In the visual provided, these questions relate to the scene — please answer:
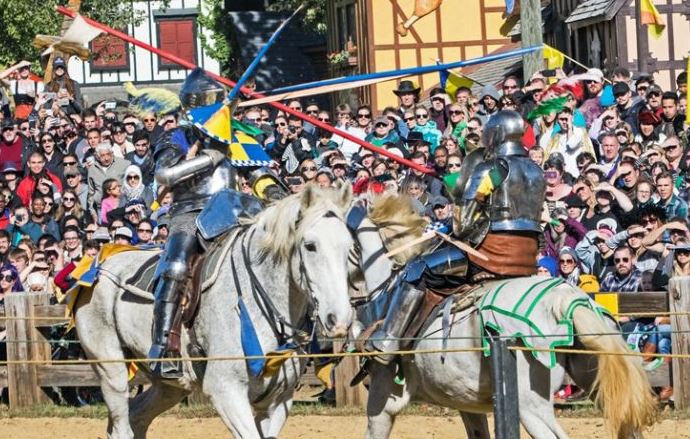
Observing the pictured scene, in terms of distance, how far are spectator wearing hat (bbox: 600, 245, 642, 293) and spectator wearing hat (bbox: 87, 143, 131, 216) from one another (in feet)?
19.1

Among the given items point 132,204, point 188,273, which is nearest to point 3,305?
point 132,204

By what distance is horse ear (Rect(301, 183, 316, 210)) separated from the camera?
8312 mm

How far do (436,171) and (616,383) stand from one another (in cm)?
290

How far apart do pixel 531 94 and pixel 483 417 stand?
6383 mm

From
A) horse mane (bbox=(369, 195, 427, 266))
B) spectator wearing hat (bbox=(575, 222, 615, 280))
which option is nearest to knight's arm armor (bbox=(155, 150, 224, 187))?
horse mane (bbox=(369, 195, 427, 266))

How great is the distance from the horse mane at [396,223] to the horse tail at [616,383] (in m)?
1.38

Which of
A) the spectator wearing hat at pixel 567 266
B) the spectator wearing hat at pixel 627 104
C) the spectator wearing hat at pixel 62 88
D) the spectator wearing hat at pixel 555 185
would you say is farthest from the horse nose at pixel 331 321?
the spectator wearing hat at pixel 62 88

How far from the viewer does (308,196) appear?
8.32m

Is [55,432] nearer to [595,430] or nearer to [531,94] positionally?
[595,430]

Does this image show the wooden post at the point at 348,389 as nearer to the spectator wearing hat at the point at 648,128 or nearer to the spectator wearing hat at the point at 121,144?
the spectator wearing hat at the point at 648,128

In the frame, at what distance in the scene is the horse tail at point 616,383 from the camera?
8.13 metres

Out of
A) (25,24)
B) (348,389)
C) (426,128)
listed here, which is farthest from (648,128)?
(25,24)

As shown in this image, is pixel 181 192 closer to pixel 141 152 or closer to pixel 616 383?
pixel 616 383

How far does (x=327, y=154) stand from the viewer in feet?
50.3
